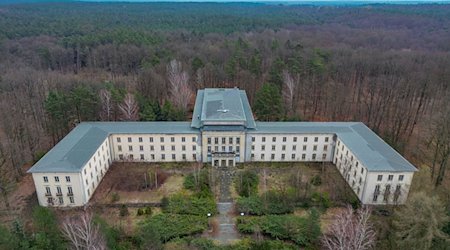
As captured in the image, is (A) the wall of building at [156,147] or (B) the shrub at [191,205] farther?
(A) the wall of building at [156,147]

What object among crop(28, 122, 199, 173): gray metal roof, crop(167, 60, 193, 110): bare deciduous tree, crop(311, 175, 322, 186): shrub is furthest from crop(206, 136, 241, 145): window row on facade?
crop(167, 60, 193, 110): bare deciduous tree

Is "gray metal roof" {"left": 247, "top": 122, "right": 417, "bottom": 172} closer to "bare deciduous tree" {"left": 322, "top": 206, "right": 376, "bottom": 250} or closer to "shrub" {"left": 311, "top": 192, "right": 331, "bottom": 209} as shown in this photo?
"shrub" {"left": 311, "top": 192, "right": 331, "bottom": 209}

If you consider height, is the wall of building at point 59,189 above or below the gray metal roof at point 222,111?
below

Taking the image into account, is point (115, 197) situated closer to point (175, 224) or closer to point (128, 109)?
point (175, 224)

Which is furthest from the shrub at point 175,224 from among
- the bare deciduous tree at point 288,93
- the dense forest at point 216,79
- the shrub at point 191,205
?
the bare deciduous tree at point 288,93

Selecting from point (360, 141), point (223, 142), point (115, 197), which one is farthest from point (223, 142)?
point (360, 141)

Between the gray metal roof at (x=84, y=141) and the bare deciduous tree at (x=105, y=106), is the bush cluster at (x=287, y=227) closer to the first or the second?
the gray metal roof at (x=84, y=141)

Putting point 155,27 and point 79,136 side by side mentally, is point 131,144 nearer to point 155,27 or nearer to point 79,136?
point 79,136

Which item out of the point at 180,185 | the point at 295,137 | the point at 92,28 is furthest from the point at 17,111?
the point at 92,28
